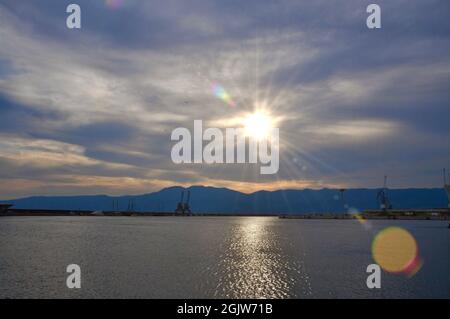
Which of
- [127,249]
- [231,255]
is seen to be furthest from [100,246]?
[231,255]

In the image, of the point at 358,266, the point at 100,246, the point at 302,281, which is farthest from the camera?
the point at 100,246

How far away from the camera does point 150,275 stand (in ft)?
161
